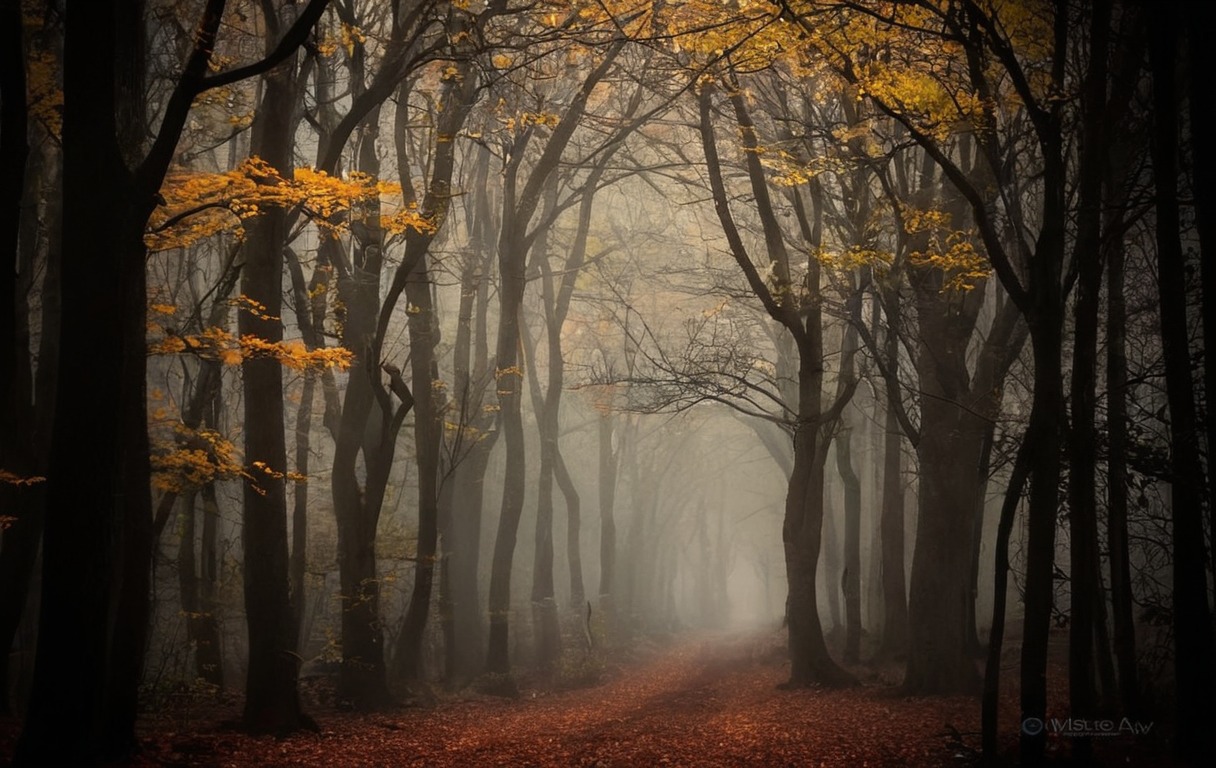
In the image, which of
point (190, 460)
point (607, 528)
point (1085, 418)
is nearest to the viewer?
→ point (1085, 418)

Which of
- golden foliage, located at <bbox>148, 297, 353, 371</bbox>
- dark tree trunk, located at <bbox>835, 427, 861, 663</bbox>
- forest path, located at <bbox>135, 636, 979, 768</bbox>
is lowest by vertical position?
forest path, located at <bbox>135, 636, 979, 768</bbox>

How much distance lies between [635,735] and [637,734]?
93 millimetres

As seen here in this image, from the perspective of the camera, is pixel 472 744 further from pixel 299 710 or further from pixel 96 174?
pixel 96 174

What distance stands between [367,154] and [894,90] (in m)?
8.78

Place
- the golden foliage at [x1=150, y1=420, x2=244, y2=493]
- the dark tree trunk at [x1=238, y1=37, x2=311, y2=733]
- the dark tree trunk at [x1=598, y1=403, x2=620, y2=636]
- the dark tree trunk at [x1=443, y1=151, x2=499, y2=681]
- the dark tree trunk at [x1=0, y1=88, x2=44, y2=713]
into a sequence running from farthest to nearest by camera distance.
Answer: the dark tree trunk at [x1=598, y1=403, x2=620, y2=636], the dark tree trunk at [x1=443, y1=151, x2=499, y2=681], the golden foliage at [x1=150, y1=420, x2=244, y2=493], the dark tree trunk at [x1=238, y1=37, x2=311, y2=733], the dark tree trunk at [x1=0, y1=88, x2=44, y2=713]

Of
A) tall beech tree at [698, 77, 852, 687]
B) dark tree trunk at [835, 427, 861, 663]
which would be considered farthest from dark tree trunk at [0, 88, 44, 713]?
dark tree trunk at [835, 427, 861, 663]

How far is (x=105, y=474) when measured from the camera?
700 cm

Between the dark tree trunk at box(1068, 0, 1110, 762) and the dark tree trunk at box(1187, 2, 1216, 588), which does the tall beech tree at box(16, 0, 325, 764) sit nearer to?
the dark tree trunk at box(1068, 0, 1110, 762)

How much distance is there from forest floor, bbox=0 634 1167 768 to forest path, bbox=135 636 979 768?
0.06 feet

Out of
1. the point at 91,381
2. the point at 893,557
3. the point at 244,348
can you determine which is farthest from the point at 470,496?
the point at 91,381

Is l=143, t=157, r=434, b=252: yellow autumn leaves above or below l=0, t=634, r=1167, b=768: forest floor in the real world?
above

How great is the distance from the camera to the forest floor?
→ 29.7 ft

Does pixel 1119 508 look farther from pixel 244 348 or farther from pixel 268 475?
pixel 244 348

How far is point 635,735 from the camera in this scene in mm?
11352
